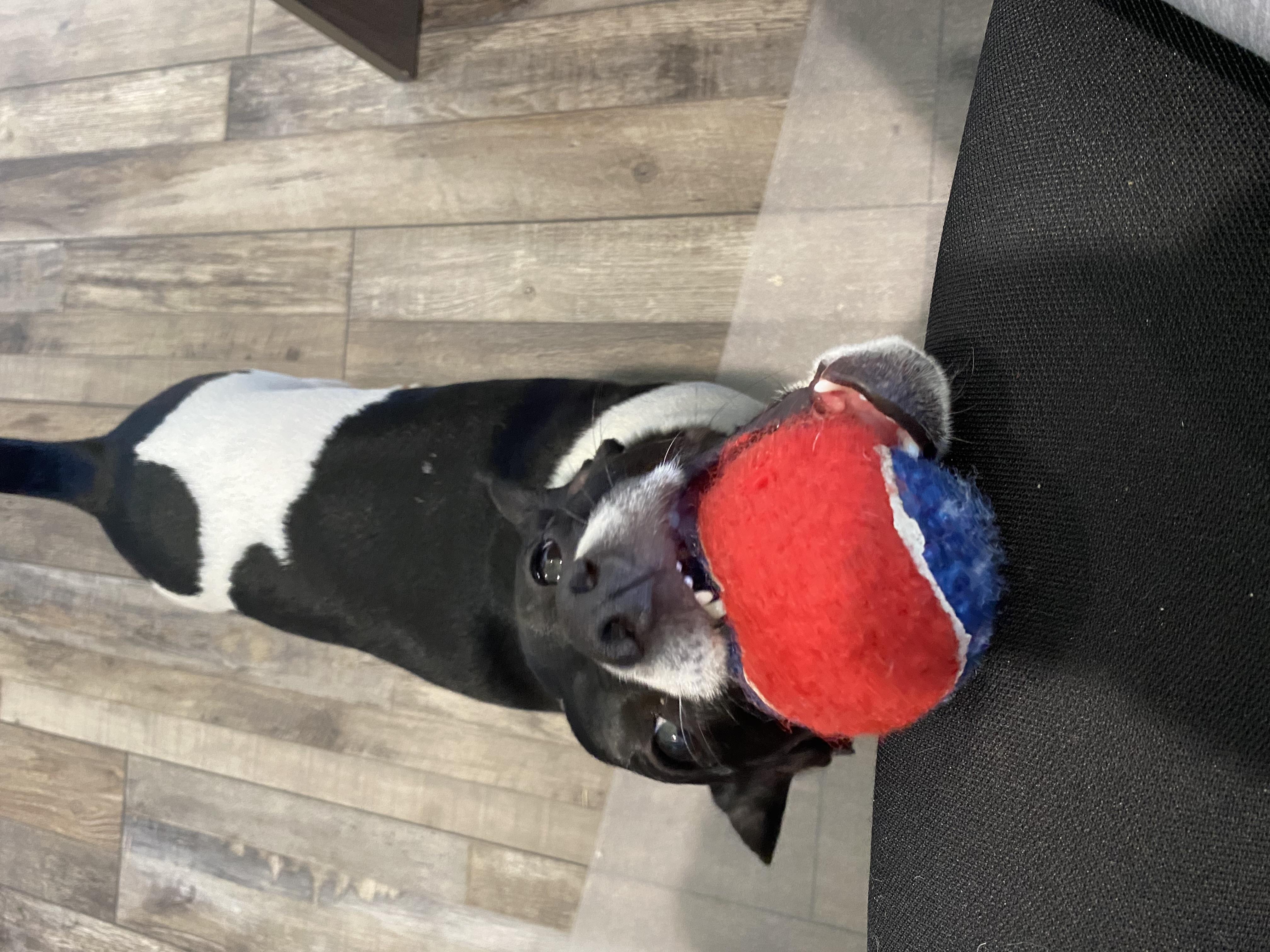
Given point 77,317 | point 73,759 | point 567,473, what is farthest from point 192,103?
point 73,759

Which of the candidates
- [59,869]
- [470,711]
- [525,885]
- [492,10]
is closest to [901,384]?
[470,711]

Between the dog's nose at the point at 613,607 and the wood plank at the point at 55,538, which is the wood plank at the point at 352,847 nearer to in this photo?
the wood plank at the point at 55,538

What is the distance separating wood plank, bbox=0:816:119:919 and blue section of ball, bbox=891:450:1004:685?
3.25 meters

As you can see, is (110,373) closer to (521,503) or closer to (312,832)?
(312,832)

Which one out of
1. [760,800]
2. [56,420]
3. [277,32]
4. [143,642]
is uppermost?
[277,32]

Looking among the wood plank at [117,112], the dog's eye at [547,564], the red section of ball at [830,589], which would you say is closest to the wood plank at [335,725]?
the dog's eye at [547,564]

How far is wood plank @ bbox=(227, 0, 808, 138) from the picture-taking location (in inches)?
88.9

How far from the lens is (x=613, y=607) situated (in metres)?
1.16

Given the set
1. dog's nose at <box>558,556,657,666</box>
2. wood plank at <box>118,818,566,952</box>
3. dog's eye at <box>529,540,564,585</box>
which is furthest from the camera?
wood plank at <box>118,818,566,952</box>

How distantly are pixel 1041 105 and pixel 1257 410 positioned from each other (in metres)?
0.45

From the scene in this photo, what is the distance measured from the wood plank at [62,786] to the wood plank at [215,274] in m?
1.61

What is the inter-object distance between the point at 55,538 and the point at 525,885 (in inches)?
82.1

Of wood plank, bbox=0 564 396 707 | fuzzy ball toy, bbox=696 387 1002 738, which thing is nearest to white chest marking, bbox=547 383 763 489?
fuzzy ball toy, bbox=696 387 1002 738

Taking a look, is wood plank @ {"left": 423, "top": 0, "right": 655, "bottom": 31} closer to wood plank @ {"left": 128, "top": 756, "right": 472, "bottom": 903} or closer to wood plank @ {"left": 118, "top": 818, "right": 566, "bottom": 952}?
wood plank @ {"left": 128, "top": 756, "right": 472, "bottom": 903}
